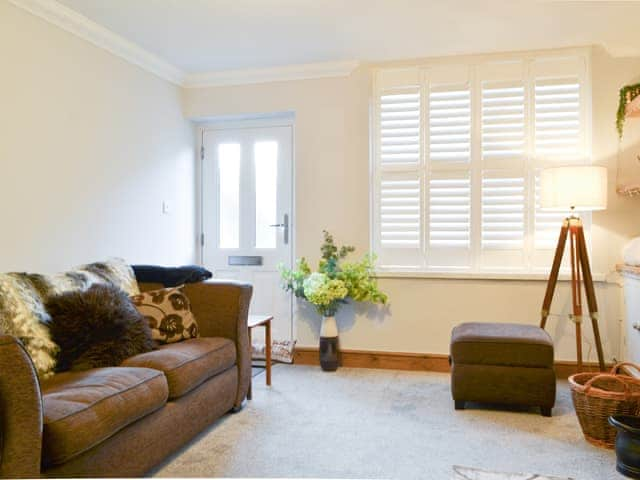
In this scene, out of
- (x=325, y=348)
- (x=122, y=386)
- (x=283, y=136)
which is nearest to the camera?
(x=122, y=386)

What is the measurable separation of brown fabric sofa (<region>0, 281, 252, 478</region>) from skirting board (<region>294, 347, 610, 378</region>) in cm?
115

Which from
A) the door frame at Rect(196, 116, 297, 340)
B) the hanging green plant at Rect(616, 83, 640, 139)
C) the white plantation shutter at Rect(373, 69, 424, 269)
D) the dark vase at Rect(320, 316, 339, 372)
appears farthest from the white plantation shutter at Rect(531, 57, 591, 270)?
the door frame at Rect(196, 116, 297, 340)

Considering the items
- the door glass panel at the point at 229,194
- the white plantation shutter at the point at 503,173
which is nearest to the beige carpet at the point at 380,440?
the white plantation shutter at the point at 503,173

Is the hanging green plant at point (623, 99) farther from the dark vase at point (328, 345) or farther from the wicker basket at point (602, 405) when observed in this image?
the dark vase at point (328, 345)

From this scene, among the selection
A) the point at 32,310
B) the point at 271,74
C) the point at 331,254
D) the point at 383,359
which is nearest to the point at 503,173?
the point at 331,254

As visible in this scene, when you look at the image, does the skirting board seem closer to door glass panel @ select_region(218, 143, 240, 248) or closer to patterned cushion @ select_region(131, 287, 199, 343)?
door glass panel @ select_region(218, 143, 240, 248)

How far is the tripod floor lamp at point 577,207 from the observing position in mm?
3365

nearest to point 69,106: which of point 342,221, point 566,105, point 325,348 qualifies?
point 342,221

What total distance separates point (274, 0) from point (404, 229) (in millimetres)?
1968

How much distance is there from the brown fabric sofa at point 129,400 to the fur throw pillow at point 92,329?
0.08 metres

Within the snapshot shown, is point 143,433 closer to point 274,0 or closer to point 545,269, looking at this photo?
point 274,0

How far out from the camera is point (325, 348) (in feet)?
A: 13.6

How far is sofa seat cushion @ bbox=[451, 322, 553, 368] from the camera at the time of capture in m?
3.11

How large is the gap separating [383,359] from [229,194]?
1.96 meters
